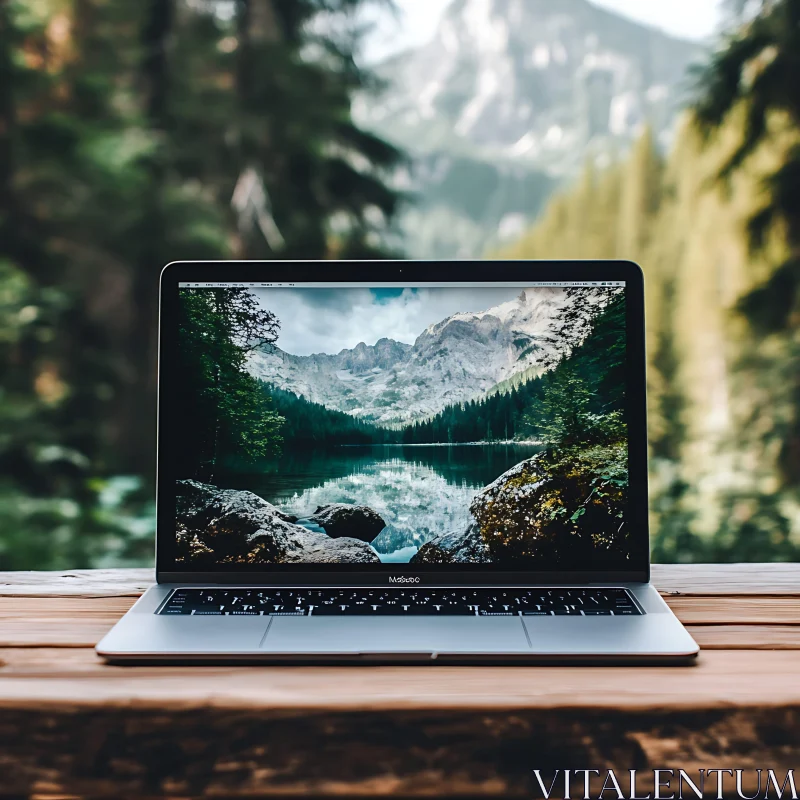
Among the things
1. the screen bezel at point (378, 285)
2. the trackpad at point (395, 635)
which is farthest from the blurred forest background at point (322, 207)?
the trackpad at point (395, 635)

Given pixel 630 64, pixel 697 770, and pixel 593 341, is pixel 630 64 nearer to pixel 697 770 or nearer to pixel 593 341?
pixel 593 341

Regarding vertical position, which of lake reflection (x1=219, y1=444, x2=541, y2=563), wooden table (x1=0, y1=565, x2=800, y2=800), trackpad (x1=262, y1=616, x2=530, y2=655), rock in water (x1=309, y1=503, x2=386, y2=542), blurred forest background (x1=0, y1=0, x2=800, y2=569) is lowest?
wooden table (x1=0, y1=565, x2=800, y2=800)

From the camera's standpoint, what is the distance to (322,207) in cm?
258

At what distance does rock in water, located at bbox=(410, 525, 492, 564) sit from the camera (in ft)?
Answer: 2.85

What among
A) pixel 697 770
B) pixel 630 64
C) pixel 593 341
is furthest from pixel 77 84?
pixel 697 770

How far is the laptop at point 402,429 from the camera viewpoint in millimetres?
869

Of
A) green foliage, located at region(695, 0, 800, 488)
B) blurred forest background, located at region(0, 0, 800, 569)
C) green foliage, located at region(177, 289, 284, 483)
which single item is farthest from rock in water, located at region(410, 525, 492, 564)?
green foliage, located at region(695, 0, 800, 488)

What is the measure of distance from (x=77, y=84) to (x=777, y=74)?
235cm

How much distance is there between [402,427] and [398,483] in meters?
0.07

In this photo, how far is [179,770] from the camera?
617 millimetres

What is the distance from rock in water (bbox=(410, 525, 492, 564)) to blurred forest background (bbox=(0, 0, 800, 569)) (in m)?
1.69

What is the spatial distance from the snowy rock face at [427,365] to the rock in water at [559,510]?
0.12 meters

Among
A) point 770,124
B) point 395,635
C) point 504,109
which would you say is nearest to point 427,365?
point 395,635

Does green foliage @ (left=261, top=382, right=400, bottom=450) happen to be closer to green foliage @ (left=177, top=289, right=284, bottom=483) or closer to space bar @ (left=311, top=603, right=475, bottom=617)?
green foliage @ (left=177, top=289, right=284, bottom=483)
